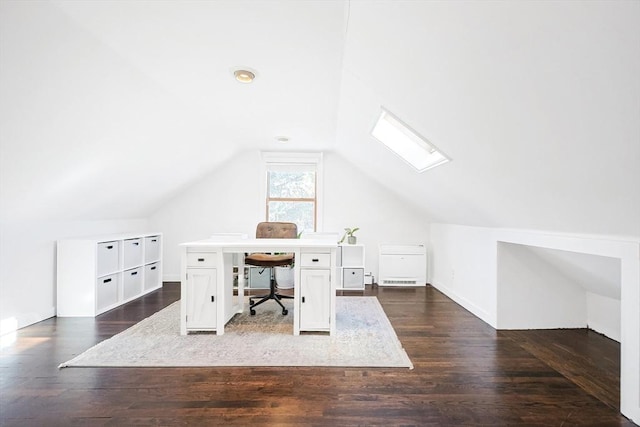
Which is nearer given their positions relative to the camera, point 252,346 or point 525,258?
point 252,346

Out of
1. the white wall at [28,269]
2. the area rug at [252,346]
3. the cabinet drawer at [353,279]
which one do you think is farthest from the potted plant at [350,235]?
the white wall at [28,269]

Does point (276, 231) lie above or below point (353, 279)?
above

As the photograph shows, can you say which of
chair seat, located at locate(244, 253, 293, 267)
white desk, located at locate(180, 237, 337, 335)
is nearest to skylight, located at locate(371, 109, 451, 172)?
white desk, located at locate(180, 237, 337, 335)

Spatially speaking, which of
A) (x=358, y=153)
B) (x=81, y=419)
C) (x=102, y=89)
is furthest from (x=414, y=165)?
(x=81, y=419)

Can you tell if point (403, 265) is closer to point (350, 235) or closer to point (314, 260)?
point (350, 235)

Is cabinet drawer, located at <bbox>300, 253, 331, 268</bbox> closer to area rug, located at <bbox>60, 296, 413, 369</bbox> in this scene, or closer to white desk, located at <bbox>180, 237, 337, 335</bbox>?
white desk, located at <bbox>180, 237, 337, 335</bbox>

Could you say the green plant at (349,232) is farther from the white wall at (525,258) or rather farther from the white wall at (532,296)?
the white wall at (532,296)

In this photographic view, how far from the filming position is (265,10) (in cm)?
162

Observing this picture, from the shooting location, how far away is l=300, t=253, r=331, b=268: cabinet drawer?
9.18 ft

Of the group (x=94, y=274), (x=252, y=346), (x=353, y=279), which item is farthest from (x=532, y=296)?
(x=94, y=274)

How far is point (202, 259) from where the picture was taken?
110 inches

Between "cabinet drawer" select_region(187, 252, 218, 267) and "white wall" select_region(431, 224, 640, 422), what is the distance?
108 inches

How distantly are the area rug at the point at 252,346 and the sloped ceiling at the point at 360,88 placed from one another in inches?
58.0

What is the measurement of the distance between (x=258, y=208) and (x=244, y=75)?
296 cm
